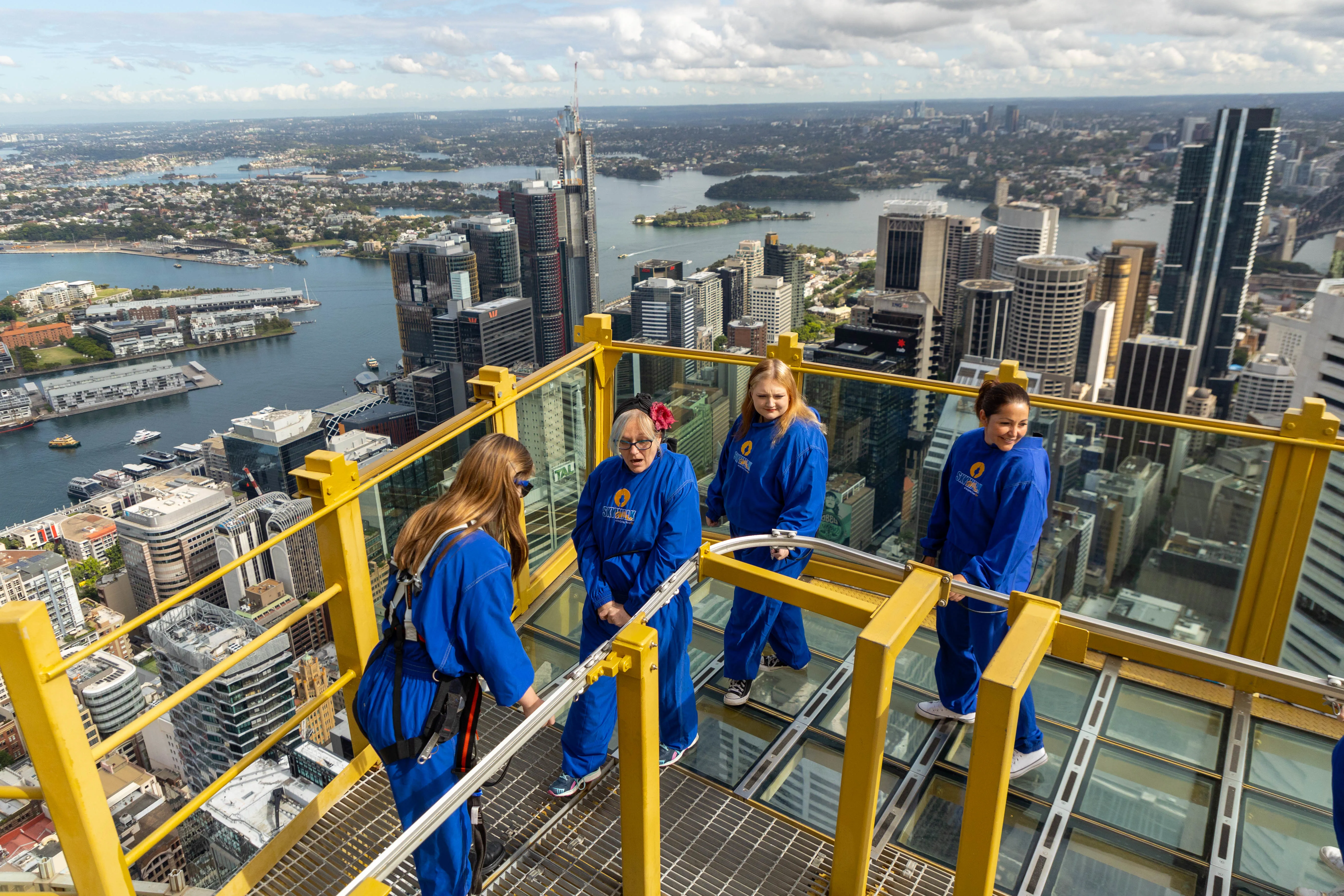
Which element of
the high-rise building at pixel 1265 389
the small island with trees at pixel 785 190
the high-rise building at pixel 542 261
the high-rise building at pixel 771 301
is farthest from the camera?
the small island with trees at pixel 785 190

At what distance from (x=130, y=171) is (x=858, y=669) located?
116545mm

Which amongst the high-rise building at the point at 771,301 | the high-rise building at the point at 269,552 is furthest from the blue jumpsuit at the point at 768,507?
the high-rise building at the point at 771,301

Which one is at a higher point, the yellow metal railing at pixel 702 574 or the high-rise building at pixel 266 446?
the yellow metal railing at pixel 702 574

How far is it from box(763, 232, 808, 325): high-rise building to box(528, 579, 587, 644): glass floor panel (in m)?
55.1

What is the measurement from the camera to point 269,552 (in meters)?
26.2

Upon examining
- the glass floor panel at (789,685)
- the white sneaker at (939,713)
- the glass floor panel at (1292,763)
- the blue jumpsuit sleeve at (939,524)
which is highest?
the blue jumpsuit sleeve at (939,524)

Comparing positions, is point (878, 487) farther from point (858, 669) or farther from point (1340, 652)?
point (858, 669)

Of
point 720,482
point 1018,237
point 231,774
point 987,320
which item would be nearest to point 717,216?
point 1018,237

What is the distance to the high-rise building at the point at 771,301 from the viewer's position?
179ft

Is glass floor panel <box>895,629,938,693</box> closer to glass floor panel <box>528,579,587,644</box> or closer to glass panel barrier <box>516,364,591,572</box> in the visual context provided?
glass floor panel <box>528,579,587,644</box>

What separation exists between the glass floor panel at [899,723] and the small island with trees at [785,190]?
257ft

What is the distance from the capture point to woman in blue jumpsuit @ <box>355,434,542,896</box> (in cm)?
146

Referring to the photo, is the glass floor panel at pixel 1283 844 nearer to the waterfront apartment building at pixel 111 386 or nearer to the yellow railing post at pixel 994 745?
the yellow railing post at pixel 994 745

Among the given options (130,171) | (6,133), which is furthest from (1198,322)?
(6,133)
